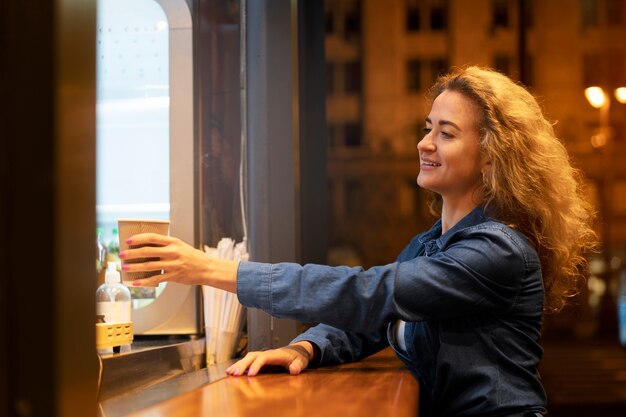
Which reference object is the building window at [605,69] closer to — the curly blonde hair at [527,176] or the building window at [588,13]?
the building window at [588,13]

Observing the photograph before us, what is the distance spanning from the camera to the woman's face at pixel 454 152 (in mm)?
1814

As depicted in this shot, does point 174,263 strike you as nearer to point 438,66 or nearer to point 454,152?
point 454,152

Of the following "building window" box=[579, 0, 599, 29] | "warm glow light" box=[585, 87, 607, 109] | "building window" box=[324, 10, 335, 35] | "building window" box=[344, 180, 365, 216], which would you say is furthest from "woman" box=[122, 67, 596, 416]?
"building window" box=[579, 0, 599, 29]

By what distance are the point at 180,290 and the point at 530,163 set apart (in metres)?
0.93

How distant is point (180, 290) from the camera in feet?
6.70

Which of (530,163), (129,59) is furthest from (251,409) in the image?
(129,59)

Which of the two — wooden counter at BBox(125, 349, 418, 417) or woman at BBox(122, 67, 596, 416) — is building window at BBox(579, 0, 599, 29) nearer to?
woman at BBox(122, 67, 596, 416)

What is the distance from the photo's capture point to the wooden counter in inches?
44.2

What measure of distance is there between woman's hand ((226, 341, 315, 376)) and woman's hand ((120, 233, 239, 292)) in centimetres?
17

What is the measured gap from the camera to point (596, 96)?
438cm

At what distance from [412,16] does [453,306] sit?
309cm

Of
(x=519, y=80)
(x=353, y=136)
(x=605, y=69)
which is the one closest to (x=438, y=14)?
(x=519, y=80)

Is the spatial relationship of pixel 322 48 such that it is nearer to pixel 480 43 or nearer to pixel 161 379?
pixel 480 43

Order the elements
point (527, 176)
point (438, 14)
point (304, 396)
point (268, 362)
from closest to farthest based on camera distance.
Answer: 1. point (304, 396)
2. point (268, 362)
3. point (527, 176)
4. point (438, 14)
